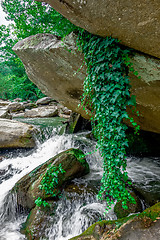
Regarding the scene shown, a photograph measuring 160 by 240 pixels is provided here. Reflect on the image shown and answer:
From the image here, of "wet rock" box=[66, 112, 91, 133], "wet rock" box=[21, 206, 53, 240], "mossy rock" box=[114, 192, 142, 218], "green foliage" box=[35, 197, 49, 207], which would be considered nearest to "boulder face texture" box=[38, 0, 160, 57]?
"mossy rock" box=[114, 192, 142, 218]

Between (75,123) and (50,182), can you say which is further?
(75,123)

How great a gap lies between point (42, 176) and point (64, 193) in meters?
0.71

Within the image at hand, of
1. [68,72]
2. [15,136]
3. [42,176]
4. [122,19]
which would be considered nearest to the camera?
[122,19]

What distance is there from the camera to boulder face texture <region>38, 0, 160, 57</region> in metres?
2.11

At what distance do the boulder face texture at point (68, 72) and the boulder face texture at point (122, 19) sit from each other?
347mm

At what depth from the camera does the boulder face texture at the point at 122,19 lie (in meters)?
2.11

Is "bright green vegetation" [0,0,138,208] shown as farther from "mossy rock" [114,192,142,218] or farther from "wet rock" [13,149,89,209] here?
"wet rock" [13,149,89,209]

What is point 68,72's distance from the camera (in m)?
4.11

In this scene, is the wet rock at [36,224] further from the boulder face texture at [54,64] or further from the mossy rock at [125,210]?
the boulder face texture at [54,64]

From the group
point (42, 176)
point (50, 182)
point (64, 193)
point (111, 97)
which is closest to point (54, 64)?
point (111, 97)

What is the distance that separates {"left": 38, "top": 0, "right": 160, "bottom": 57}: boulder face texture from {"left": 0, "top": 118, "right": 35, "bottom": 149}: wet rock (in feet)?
16.8

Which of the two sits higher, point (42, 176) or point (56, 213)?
point (42, 176)

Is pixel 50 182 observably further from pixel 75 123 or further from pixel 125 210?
pixel 75 123

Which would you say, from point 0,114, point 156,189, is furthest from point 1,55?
point 156,189
